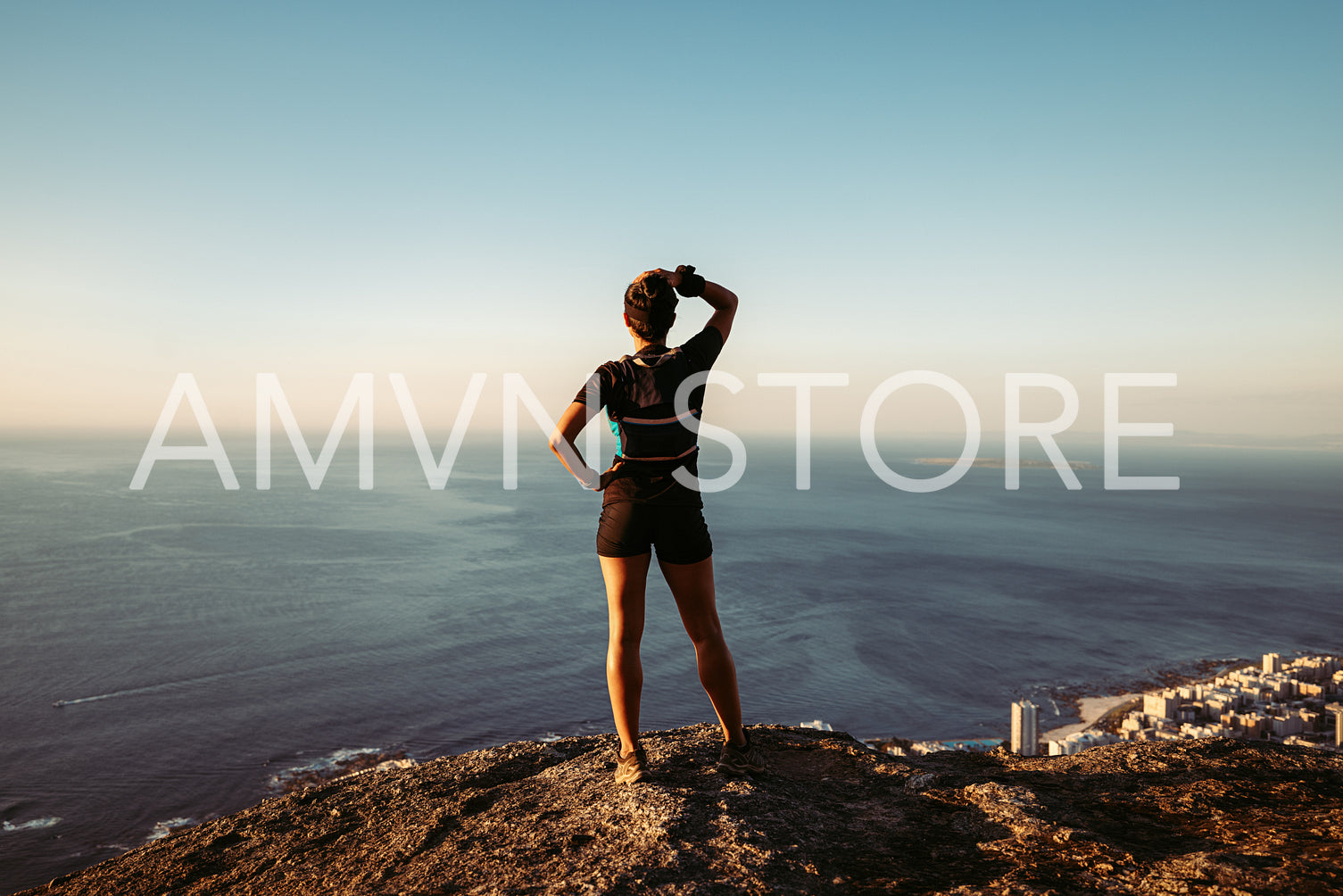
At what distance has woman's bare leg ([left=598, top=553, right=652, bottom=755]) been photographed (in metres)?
3.00

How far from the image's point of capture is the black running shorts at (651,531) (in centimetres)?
296

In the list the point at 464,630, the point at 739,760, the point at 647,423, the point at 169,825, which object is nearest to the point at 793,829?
the point at 739,760

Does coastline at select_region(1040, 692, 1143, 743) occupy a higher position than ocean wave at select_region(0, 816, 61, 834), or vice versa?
ocean wave at select_region(0, 816, 61, 834)

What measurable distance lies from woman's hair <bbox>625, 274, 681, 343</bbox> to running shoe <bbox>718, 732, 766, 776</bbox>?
201 centimetres

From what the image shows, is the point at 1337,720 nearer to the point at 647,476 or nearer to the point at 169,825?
the point at 647,476

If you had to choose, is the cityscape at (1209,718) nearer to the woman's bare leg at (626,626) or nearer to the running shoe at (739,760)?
the running shoe at (739,760)

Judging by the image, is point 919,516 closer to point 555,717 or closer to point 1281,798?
point 555,717

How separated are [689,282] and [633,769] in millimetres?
2225

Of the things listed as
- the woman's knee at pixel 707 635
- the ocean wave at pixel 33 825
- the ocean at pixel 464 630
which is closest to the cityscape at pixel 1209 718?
the ocean at pixel 464 630

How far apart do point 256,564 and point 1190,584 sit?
215ft

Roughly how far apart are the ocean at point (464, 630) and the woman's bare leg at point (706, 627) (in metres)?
17.7

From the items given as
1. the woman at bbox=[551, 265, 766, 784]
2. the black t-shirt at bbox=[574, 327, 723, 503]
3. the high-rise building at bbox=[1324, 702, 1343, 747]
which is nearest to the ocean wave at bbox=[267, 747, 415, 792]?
the woman at bbox=[551, 265, 766, 784]

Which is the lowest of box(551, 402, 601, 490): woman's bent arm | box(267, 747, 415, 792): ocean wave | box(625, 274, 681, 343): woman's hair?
box(267, 747, 415, 792): ocean wave

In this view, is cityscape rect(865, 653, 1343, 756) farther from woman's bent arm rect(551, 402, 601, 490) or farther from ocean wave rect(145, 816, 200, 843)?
woman's bent arm rect(551, 402, 601, 490)
